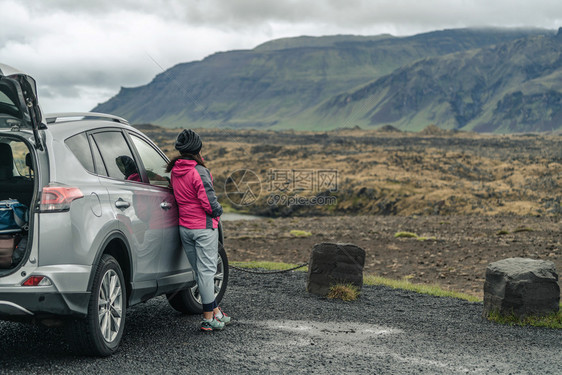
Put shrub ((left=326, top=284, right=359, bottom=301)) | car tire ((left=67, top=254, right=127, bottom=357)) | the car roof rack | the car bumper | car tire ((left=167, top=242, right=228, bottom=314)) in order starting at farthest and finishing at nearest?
1. shrub ((left=326, top=284, right=359, bottom=301))
2. car tire ((left=167, top=242, right=228, bottom=314))
3. the car roof rack
4. car tire ((left=67, top=254, right=127, bottom=357))
5. the car bumper

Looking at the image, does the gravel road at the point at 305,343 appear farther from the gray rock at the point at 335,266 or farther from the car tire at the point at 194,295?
the gray rock at the point at 335,266

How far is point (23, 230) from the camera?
236 inches

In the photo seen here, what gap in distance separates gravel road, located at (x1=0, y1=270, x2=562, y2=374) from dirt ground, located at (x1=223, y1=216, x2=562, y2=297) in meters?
4.72

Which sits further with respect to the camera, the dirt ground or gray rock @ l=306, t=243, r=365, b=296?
the dirt ground

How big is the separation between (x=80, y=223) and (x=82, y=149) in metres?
1.05

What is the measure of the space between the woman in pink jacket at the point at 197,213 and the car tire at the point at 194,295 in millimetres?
988

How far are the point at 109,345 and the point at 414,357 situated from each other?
10.9 feet

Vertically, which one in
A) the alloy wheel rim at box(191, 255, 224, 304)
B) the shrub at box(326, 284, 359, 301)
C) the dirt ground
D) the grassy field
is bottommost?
the grassy field

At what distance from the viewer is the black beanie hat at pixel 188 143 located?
25.0 feet

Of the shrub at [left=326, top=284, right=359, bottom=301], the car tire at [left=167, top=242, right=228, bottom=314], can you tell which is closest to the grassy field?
the shrub at [left=326, top=284, right=359, bottom=301]

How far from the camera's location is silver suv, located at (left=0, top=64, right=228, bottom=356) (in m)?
5.56

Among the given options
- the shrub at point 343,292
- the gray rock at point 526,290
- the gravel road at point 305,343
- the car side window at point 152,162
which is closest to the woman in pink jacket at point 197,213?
the car side window at point 152,162

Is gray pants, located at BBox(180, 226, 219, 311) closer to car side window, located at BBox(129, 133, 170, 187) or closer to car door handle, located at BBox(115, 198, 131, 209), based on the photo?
car side window, located at BBox(129, 133, 170, 187)

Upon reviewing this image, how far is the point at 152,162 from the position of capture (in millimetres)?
8211
